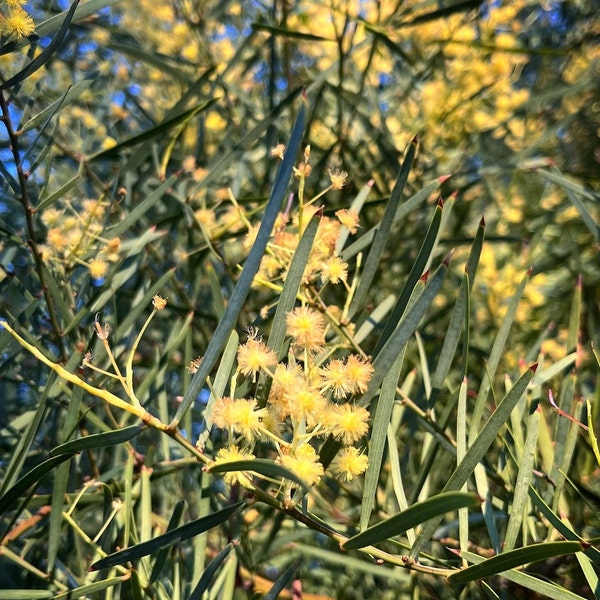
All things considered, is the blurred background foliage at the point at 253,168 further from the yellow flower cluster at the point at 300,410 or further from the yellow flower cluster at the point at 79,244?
the yellow flower cluster at the point at 300,410

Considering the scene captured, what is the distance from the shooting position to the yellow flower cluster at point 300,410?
0.48 m

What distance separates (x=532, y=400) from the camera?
2.30ft

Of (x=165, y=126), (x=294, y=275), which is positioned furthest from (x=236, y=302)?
(x=165, y=126)

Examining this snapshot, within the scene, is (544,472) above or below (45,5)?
below

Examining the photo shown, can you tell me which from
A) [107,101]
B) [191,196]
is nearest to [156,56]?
[191,196]

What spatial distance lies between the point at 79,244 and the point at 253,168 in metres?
0.63

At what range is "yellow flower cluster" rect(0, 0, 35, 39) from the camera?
22.3 inches

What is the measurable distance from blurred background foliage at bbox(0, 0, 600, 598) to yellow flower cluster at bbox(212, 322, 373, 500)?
0.15 metres

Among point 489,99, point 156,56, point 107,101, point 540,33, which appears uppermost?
point 540,33

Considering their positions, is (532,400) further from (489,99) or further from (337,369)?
(489,99)

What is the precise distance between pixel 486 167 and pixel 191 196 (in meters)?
0.55

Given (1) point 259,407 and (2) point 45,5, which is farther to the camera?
Result: (2) point 45,5

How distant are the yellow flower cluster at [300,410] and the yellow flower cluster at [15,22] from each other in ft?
1.04

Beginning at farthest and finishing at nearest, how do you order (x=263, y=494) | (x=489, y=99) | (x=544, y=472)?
(x=489, y=99), (x=544, y=472), (x=263, y=494)
